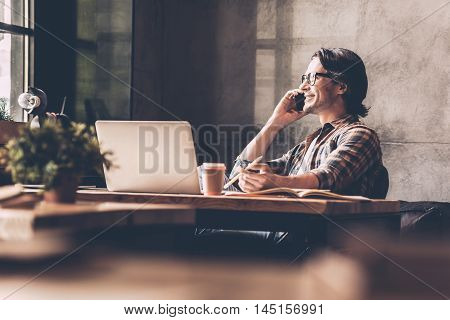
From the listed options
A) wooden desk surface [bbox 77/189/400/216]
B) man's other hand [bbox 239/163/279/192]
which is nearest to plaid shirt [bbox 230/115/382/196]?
man's other hand [bbox 239/163/279/192]

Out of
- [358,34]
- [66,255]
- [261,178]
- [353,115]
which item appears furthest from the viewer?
[358,34]

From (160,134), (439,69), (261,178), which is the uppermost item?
(439,69)

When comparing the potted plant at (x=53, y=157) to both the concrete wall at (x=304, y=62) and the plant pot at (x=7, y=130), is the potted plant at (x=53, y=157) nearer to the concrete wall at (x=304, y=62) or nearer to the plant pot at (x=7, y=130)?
the plant pot at (x=7, y=130)

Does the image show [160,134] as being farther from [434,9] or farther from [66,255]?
[434,9]

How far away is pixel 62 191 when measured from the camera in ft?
5.67

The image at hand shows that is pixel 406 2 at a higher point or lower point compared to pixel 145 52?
higher

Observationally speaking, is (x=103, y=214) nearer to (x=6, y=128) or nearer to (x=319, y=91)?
(x=319, y=91)

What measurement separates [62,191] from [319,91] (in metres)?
1.46

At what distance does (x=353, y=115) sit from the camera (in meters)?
2.91

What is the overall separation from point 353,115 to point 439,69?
2.45m

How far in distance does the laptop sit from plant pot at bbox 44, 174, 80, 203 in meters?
0.31

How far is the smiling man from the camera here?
236 cm

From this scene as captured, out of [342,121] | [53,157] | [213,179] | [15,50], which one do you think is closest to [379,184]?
[342,121]

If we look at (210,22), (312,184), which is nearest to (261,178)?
(312,184)
